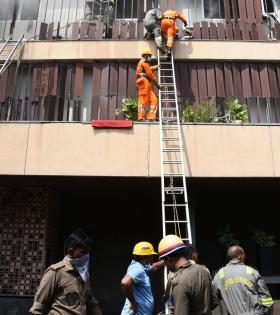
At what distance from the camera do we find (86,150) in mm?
7500

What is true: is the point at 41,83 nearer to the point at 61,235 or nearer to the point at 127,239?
the point at 61,235

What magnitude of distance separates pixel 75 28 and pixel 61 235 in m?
5.31

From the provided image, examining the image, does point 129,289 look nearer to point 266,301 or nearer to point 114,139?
point 266,301

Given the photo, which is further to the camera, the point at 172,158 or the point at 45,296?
the point at 172,158

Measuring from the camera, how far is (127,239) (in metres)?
9.66

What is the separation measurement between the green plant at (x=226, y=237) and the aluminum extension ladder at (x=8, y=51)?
6.52 meters

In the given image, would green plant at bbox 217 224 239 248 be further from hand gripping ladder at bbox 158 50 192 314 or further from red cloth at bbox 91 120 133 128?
red cloth at bbox 91 120 133 128

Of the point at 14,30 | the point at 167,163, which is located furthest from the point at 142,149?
the point at 14,30

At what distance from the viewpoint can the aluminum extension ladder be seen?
29.8 ft

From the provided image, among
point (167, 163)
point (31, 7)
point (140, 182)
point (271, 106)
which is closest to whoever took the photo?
point (167, 163)

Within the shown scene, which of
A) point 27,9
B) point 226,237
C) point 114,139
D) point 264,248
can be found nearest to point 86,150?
point 114,139

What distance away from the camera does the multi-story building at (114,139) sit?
751 centimetres

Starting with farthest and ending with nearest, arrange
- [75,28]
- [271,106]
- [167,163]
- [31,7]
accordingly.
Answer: [31,7], [75,28], [271,106], [167,163]

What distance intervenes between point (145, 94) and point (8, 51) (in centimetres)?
384
